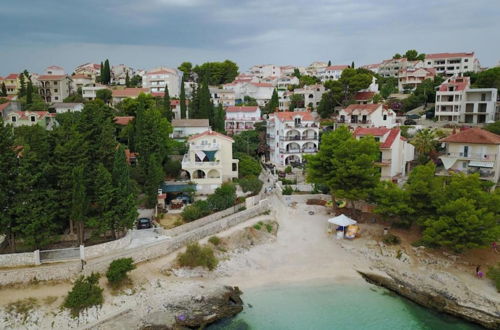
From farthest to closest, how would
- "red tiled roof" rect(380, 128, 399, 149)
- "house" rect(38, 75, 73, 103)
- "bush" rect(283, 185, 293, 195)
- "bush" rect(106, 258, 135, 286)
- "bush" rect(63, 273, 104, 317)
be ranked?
"house" rect(38, 75, 73, 103) → "bush" rect(283, 185, 293, 195) → "red tiled roof" rect(380, 128, 399, 149) → "bush" rect(106, 258, 135, 286) → "bush" rect(63, 273, 104, 317)

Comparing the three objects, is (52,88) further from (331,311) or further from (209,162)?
(331,311)

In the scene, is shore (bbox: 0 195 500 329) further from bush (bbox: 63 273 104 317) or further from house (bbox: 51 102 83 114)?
house (bbox: 51 102 83 114)

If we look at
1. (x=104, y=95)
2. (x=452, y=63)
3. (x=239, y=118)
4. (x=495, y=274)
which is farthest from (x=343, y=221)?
(x=452, y=63)

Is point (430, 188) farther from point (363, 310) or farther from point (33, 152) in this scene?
point (33, 152)

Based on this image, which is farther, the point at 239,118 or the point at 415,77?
the point at 415,77

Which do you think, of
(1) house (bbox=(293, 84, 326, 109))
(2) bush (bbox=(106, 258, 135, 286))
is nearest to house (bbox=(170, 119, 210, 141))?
(1) house (bbox=(293, 84, 326, 109))

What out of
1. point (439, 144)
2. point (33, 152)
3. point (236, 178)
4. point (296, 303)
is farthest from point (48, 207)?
point (439, 144)
